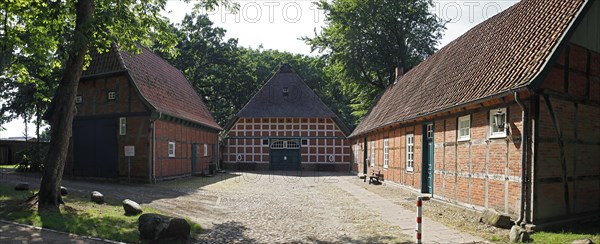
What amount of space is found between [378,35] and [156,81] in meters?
17.4

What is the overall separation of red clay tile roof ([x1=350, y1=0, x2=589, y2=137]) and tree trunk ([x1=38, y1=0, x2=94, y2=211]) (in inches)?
390

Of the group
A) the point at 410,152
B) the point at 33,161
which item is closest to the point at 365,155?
the point at 410,152

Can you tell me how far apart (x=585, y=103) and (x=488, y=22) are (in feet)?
20.7

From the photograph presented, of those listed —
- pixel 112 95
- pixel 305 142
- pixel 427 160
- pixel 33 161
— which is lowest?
pixel 33 161

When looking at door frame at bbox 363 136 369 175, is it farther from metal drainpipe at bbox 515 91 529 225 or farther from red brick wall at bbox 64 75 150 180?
metal drainpipe at bbox 515 91 529 225

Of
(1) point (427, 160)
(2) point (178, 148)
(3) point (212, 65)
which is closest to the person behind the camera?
(1) point (427, 160)

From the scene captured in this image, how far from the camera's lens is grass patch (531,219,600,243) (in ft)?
26.9

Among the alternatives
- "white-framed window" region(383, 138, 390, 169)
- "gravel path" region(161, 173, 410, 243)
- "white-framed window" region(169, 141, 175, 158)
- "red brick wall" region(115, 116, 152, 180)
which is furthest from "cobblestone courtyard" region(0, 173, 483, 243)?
"white-framed window" region(169, 141, 175, 158)

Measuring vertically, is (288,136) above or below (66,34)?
below

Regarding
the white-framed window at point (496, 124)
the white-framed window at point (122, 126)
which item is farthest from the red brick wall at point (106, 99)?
the white-framed window at point (496, 124)

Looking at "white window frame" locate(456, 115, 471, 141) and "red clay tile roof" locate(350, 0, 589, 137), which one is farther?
"white window frame" locate(456, 115, 471, 141)

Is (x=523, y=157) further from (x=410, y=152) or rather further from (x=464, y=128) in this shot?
(x=410, y=152)

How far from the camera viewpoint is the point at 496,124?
34.2 ft

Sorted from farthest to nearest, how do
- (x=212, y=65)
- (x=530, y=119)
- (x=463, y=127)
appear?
(x=212, y=65)
(x=463, y=127)
(x=530, y=119)
